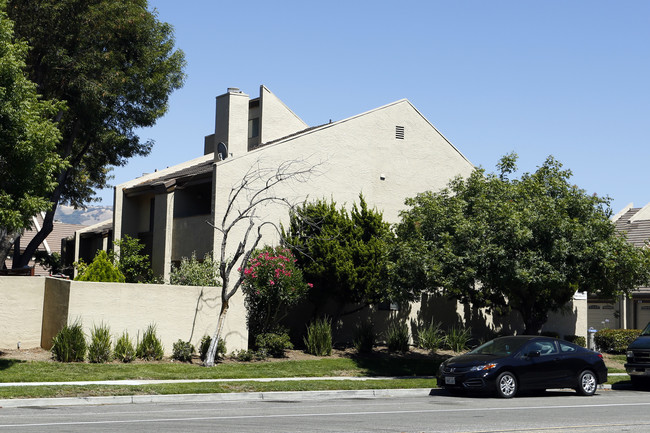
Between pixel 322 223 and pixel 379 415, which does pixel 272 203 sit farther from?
pixel 379 415

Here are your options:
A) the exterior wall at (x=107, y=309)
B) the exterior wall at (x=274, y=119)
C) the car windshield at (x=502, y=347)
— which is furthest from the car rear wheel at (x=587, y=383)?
the exterior wall at (x=274, y=119)

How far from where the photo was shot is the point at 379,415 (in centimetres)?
1391

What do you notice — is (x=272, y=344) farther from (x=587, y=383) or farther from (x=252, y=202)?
(x=587, y=383)

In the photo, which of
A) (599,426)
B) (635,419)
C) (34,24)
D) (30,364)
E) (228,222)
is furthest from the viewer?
(34,24)

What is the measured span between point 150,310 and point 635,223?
1148 inches

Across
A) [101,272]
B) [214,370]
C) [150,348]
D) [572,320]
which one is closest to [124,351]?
[150,348]

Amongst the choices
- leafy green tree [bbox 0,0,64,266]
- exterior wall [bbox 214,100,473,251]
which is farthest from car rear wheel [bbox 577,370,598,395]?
leafy green tree [bbox 0,0,64,266]

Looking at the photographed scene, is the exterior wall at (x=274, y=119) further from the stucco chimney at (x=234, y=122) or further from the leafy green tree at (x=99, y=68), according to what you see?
the leafy green tree at (x=99, y=68)

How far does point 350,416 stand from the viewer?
1366 cm

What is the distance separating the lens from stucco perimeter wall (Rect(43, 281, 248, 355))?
22.1 meters

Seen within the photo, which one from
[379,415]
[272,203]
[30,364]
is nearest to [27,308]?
[30,364]

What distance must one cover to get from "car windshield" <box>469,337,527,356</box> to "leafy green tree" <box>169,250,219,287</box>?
9.51m

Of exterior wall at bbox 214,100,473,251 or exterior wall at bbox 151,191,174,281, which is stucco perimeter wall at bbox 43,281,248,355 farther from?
exterior wall at bbox 151,191,174,281

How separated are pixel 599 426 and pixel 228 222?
1620 centimetres
